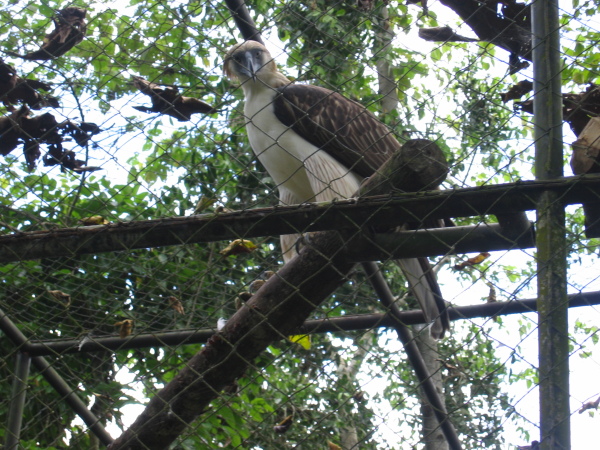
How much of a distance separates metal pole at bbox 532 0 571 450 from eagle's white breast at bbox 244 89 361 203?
1.39 metres

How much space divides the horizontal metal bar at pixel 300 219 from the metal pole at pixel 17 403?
2.55ft

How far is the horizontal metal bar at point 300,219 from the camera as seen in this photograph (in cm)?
179

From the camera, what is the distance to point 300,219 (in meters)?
1.91

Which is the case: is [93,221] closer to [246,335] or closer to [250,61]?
[246,335]

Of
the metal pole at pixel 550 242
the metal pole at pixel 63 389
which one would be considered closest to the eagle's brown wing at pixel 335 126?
the metal pole at pixel 550 242

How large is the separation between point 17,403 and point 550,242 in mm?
2088

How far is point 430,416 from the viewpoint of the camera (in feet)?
12.6

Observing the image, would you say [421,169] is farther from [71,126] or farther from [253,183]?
[253,183]

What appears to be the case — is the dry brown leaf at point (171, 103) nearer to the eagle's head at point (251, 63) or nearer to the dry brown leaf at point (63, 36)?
the dry brown leaf at point (63, 36)

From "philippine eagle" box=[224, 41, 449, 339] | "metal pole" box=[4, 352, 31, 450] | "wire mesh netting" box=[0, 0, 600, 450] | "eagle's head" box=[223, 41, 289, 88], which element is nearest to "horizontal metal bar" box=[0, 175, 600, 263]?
"wire mesh netting" box=[0, 0, 600, 450]

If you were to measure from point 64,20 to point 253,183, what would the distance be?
6.29ft

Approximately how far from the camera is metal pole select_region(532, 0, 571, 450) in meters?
1.66

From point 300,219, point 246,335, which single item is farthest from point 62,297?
point 300,219

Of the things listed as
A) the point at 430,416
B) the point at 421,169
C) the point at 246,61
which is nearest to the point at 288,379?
the point at 430,416
